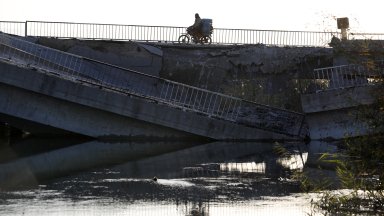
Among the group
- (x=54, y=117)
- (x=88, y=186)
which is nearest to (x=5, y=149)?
(x=54, y=117)

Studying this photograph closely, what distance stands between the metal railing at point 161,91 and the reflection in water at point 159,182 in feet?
9.33

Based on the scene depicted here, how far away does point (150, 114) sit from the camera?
2938 cm

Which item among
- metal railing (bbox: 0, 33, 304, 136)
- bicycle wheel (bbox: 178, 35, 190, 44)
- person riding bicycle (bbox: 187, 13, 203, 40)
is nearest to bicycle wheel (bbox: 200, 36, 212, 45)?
person riding bicycle (bbox: 187, 13, 203, 40)

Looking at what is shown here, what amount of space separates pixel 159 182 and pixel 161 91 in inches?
559

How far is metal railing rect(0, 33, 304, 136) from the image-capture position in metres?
30.4

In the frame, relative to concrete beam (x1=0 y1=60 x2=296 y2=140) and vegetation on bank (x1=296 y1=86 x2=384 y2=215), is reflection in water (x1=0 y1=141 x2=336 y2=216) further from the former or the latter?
concrete beam (x1=0 y1=60 x2=296 y2=140)

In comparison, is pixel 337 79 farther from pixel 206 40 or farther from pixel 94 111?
pixel 94 111

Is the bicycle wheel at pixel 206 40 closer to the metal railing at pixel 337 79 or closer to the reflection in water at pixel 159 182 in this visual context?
the metal railing at pixel 337 79

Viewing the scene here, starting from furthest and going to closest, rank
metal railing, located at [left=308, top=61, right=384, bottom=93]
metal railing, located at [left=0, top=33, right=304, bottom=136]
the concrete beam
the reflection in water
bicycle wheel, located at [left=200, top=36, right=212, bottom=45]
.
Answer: bicycle wheel, located at [left=200, top=36, right=212, bottom=45]
metal railing, located at [left=0, top=33, right=304, bottom=136]
metal railing, located at [left=308, top=61, right=384, bottom=93]
the concrete beam
the reflection in water

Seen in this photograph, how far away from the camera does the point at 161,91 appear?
32344mm

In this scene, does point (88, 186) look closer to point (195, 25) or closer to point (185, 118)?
point (185, 118)

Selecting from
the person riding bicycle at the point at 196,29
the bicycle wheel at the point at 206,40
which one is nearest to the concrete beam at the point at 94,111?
the bicycle wheel at the point at 206,40

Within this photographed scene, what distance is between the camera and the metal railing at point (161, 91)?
30438 mm

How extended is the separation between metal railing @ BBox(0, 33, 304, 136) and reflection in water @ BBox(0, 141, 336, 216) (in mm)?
2845
